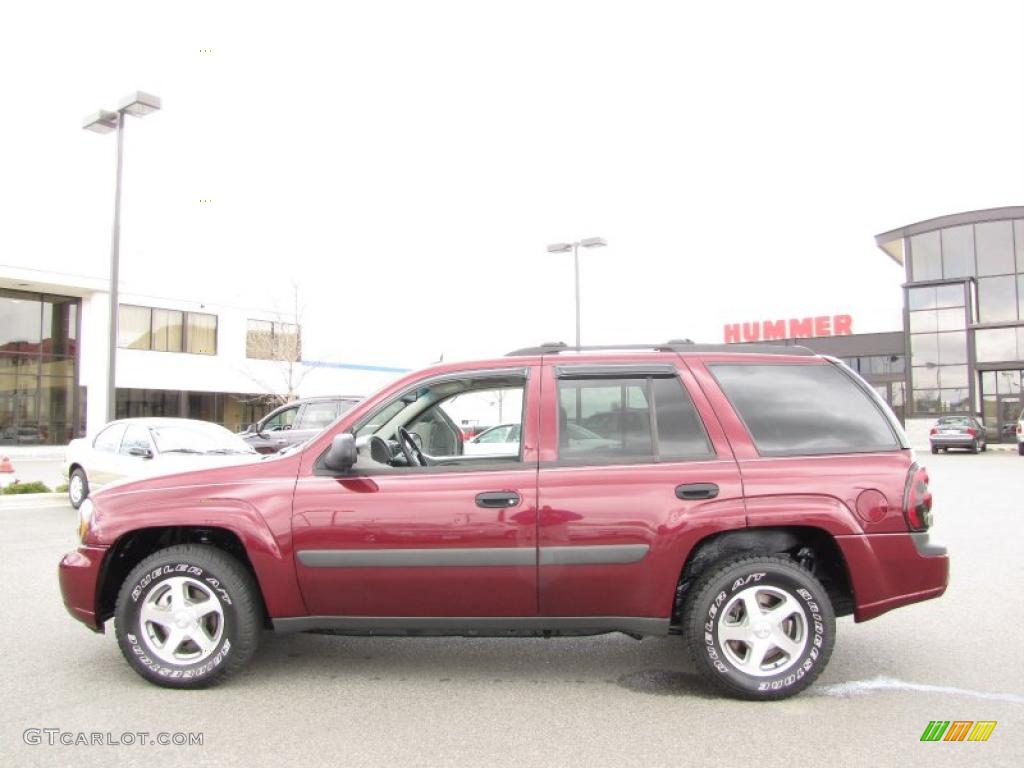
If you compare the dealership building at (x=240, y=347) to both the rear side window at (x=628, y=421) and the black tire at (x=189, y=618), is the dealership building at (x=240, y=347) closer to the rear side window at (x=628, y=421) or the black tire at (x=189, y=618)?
the black tire at (x=189, y=618)

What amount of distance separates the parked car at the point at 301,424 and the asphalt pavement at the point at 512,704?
9743 mm

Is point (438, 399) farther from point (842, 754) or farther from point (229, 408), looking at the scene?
point (229, 408)

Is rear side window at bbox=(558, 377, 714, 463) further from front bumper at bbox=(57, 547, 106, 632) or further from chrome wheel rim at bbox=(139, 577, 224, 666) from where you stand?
front bumper at bbox=(57, 547, 106, 632)

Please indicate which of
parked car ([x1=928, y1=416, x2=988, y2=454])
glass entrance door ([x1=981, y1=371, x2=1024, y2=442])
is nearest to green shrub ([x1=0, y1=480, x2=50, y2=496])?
parked car ([x1=928, y1=416, x2=988, y2=454])

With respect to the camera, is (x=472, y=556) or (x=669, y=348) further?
(x=669, y=348)

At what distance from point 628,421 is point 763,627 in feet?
4.10

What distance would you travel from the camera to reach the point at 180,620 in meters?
4.16

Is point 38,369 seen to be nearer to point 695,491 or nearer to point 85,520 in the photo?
point 85,520

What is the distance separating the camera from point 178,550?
4.23 m

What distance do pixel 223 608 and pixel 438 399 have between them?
66.8 inches

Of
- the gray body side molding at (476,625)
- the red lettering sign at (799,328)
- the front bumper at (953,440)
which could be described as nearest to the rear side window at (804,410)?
the gray body side molding at (476,625)

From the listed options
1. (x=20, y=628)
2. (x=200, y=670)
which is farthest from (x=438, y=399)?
(x=20, y=628)

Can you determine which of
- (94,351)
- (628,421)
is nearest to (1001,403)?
(628,421)

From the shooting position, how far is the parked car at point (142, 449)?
10320 mm
